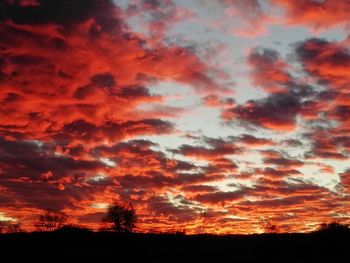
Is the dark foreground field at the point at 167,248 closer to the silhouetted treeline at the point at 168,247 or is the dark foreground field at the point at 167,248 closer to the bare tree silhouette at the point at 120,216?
the silhouetted treeline at the point at 168,247

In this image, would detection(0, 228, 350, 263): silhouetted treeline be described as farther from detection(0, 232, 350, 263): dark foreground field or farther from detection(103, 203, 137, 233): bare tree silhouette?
detection(103, 203, 137, 233): bare tree silhouette

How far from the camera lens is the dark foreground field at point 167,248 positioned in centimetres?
2547

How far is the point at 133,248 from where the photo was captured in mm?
27406

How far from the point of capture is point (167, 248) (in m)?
28.8

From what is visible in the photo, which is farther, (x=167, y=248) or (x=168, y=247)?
(x=168, y=247)

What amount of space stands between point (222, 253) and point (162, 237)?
6529mm

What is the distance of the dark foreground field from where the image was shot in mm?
25469

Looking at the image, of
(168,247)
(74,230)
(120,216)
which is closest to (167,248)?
(168,247)

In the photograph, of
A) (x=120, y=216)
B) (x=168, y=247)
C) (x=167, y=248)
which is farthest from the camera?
(x=120, y=216)

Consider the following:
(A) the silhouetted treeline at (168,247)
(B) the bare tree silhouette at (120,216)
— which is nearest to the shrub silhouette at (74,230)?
(A) the silhouetted treeline at (168,247)

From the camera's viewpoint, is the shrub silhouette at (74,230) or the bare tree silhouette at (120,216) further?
the bare tree silhouette at (120,216)

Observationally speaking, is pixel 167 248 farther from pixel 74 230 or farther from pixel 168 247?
pixel 74 230

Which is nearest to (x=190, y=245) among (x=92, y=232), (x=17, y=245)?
(x=92, y=232)

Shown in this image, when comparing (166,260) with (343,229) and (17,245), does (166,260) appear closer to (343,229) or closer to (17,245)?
(17,245)
